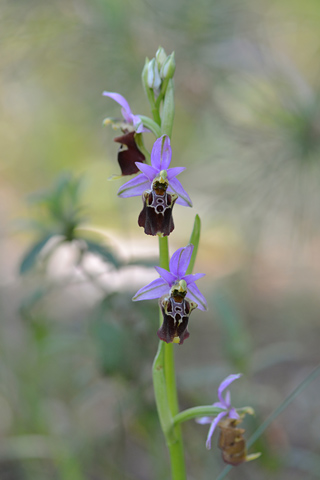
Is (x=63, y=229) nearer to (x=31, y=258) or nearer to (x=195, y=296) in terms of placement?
(x=31, y=258)

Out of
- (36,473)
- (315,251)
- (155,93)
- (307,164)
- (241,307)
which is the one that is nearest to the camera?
(155,93)

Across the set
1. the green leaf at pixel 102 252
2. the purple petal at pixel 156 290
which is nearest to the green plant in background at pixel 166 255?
the purple petal at pixel 156 290

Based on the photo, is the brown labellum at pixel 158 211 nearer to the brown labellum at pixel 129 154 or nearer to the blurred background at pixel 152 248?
the brown labellum at pixel 129 154

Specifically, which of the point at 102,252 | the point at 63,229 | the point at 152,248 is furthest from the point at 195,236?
the point at 152,248

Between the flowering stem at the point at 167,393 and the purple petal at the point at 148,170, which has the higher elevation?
the purple petal at the point at 148,170

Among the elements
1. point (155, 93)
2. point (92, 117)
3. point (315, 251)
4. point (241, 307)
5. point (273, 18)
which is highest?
point (273, 18)

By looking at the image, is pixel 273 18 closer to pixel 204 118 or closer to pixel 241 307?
pixel 204 118

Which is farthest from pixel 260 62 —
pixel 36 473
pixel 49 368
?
pixel 36 473
